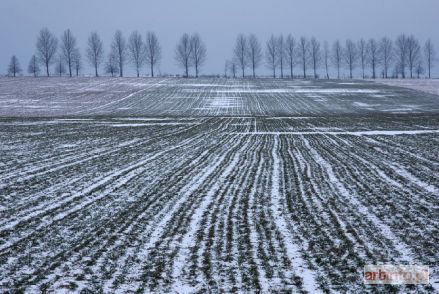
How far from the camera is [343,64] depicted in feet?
394

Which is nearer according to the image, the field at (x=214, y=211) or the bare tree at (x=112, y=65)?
the field at (x=214, y=211)

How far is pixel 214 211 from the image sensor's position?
11297 millimetres

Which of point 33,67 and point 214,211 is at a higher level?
point 33,67

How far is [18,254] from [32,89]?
251 feet

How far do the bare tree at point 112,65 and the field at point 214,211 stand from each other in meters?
94.1

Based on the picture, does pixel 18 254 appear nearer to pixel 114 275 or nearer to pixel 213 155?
pixel 114 275

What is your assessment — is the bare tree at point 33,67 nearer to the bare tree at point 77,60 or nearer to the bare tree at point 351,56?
the bare tree at point 77,60

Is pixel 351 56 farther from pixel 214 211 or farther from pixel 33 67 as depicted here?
pixel 214 211

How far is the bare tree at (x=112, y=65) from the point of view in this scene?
118 metres

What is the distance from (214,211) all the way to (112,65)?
380ft

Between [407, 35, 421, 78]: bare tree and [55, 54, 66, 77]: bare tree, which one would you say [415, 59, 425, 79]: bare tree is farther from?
[55, 54, 66, 77]: bare tree

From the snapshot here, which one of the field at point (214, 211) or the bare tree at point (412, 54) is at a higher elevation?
the bare tree at point (412, 54)

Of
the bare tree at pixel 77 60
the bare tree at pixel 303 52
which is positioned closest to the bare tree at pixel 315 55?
the bare tree at pixel 303 52

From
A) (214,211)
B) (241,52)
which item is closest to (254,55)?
(241,52)
